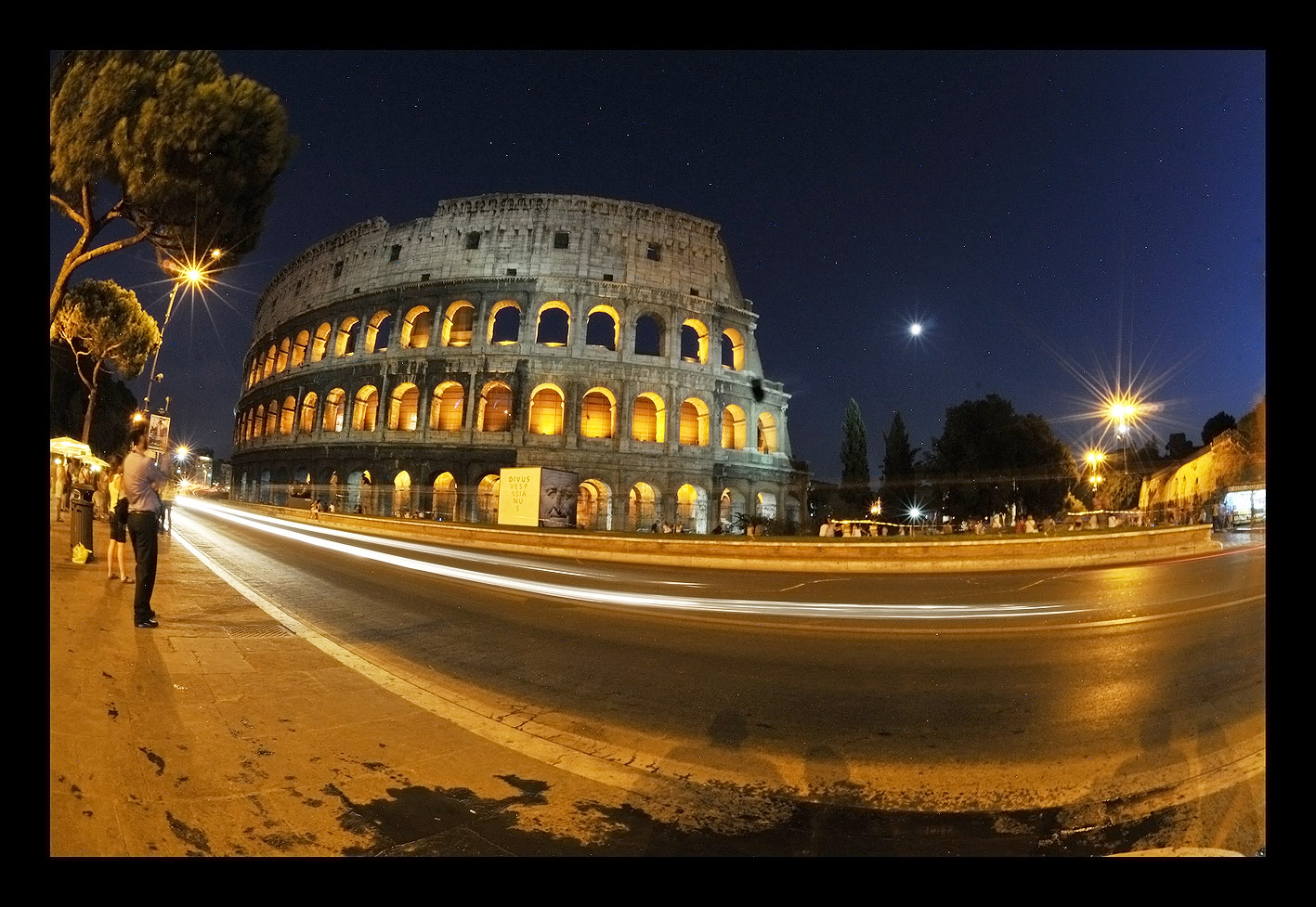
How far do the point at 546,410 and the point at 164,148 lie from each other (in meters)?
27.7

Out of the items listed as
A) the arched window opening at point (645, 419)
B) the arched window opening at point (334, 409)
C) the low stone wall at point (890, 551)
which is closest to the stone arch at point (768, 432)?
the arched window opening at point (645, 419)

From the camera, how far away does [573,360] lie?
112ft

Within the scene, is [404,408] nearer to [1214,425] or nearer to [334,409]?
[334,409]

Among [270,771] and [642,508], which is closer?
[270,771]

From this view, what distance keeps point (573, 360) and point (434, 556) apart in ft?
68.1

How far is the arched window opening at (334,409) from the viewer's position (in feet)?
128

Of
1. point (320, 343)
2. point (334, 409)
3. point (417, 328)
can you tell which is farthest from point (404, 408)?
point (320, 343)

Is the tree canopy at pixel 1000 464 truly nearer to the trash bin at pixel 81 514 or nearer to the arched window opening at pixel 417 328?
the arched window opening at pixel 417 328

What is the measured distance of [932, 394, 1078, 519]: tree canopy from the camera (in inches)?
1464

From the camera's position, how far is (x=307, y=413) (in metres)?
40.0

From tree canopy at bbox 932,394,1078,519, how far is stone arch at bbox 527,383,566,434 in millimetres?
27771

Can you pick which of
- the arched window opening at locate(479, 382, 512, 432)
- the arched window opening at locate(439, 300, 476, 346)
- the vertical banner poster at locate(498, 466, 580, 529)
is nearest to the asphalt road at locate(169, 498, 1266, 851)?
the vertical banner poster at locate(498, 466, 580, 529)

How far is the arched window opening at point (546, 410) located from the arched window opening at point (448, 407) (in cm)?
457

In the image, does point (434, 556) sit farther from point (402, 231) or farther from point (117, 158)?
point (402, 231)
